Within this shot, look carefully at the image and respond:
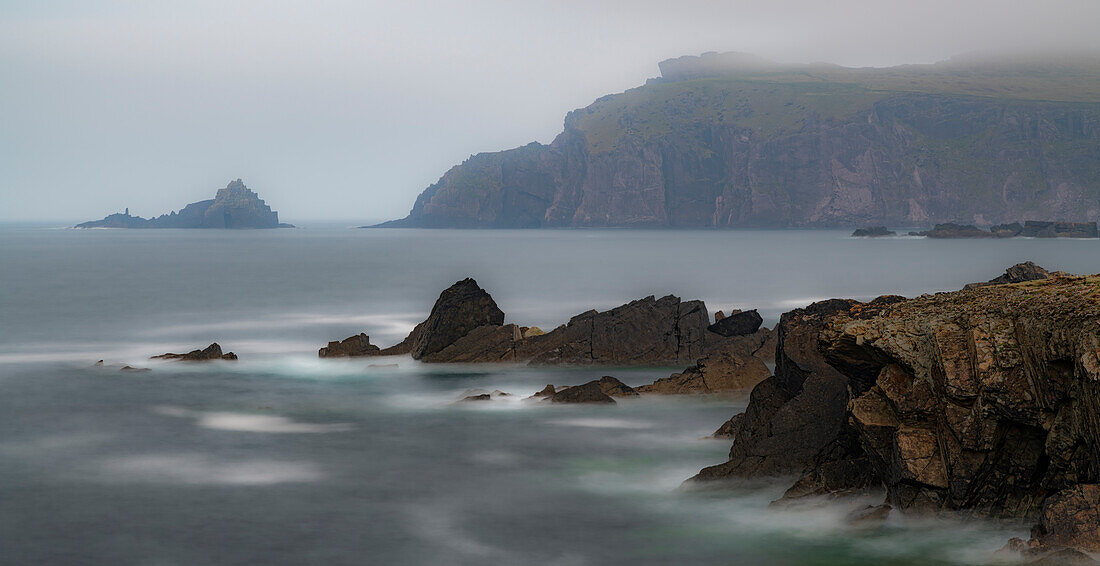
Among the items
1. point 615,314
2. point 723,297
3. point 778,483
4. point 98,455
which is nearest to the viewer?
point 778,483

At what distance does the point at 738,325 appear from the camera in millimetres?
35469

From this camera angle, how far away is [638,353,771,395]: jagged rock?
90.8 feet

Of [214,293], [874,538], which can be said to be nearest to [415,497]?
[874,538]

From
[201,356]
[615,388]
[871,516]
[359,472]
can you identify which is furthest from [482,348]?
[871,516]

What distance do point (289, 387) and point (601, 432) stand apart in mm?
11748

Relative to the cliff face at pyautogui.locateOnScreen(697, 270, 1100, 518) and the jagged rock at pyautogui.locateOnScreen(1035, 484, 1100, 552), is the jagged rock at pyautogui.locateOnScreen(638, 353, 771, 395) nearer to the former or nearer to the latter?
the cliff face at pyautogui.locateOnScreen(697, 270, 1100, 518)

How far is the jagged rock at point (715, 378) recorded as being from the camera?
90.8 feet

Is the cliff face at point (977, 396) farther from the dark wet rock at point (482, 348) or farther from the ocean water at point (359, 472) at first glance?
the dark wet rock at point (482, 348)

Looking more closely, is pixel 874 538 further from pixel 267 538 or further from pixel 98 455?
pixel 98 455

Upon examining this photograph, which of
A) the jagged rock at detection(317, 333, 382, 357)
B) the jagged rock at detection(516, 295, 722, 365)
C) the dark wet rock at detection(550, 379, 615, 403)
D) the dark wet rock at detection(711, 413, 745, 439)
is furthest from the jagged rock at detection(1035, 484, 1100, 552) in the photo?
the jagged rock at detection(317, 333, 382, 357)

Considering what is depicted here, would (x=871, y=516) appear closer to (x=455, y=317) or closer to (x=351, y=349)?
(x=455, y=317)

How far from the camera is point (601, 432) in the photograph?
23.2m

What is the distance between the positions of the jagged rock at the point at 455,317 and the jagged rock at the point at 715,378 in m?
9.61

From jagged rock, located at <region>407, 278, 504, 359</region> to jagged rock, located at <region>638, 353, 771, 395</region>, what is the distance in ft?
31.5
